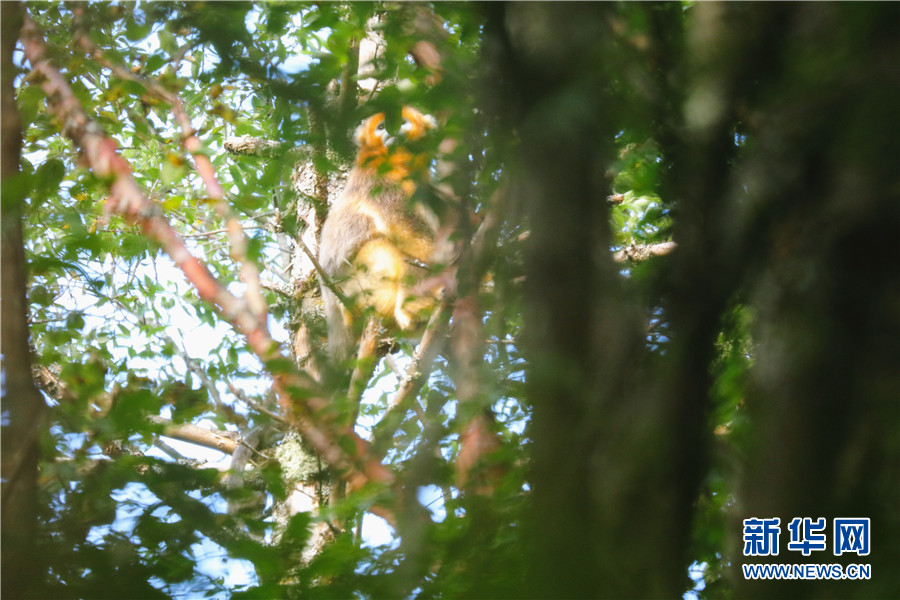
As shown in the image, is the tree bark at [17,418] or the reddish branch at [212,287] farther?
the reddish branch at [212,287]

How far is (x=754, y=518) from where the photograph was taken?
77 cm

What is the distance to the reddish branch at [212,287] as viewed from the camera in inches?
61.1

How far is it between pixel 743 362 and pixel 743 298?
35.6 inches

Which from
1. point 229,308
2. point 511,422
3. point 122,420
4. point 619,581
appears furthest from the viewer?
point 229,308

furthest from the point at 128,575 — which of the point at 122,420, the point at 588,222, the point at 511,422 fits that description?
the point at 588,222

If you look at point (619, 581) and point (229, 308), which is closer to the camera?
point (619, 581)

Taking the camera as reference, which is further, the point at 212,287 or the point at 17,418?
the point at 212,287

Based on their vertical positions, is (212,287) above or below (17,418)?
above

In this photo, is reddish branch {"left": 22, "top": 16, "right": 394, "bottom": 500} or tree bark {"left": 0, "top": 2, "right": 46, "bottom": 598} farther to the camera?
reddish branch {"left": 22, "top": 16, "right": 394, "bottom": 500}

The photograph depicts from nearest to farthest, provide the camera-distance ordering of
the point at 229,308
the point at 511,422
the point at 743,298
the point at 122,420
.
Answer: the point at 743,298, the point at 122,420, the point at 511,422, the point at 229,308

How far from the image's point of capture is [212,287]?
2369 millimetres

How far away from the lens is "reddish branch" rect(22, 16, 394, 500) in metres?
1.55

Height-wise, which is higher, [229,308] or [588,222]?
[229,308]

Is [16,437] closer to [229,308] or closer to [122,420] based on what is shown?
[122,420]
